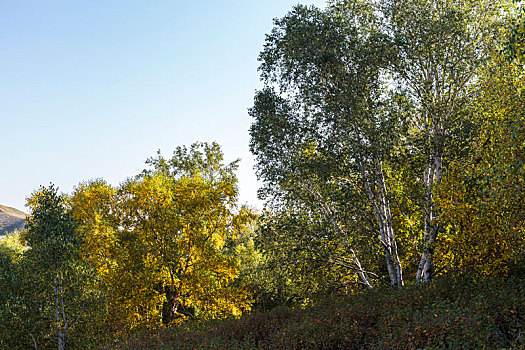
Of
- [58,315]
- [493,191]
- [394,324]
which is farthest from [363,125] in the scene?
[58,315]

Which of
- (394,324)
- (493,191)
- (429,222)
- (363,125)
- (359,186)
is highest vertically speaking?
(363,125)

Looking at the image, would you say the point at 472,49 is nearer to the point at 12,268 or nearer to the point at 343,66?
the point at 343,66

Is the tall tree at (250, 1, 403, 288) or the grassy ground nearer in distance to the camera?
the grassy ground

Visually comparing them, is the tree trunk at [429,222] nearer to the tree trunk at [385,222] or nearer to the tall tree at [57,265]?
the tree trunk at [385,222]

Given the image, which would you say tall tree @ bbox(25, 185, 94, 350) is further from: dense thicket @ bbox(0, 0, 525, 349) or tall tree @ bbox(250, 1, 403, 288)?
tall tree @ bbox(250, 1, 403, 288)

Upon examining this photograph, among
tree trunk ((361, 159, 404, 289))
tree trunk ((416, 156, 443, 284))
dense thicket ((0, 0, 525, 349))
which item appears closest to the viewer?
dense thicket ((0, 0, 525, 349))

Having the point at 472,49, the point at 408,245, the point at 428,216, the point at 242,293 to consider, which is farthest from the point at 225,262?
the point at 472,49

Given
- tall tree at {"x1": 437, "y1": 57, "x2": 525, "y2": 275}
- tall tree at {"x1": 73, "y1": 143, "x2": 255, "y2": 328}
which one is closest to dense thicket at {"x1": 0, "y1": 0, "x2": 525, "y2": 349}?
tall tree at {"x1": 437, "y1": 57, "x2": 525, "y2": 275}

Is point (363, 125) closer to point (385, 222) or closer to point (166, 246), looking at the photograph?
point (385, 222)

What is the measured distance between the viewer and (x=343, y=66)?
14.6 meters

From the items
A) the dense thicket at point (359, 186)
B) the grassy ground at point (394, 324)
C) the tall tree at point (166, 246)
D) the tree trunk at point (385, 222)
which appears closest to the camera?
the grassy ground at point (394, 324)

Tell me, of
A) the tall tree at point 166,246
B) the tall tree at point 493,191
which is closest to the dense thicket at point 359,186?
the tall tree at point 493,191

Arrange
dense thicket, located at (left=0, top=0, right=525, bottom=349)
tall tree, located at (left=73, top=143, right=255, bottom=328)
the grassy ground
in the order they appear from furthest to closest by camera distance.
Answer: tall tree, located at (left=73, top=143, right=255, bottom=328), dense thicket, located at (left=0, top=0, right=525, bottom=349), the grassy ground

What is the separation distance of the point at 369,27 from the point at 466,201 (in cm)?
816
